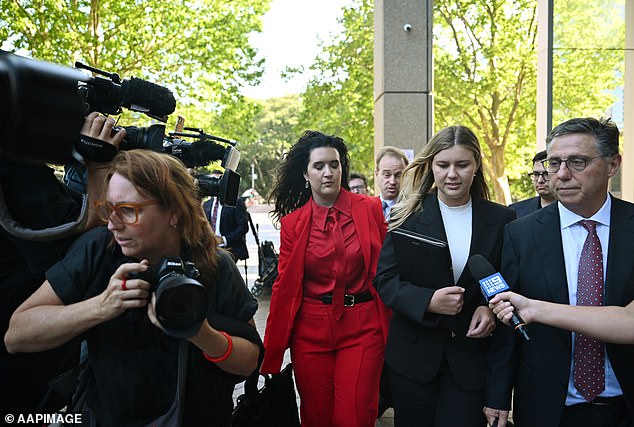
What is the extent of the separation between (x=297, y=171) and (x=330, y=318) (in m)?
1.27

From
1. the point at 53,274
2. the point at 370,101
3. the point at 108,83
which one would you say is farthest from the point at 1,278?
the point at 370,101

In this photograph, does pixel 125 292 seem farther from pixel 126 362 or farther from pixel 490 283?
pixel 490 283

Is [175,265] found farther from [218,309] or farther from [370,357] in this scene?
[370,357]

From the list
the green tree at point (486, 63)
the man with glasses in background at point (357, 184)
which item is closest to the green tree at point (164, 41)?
the green tree at point (486, 63)

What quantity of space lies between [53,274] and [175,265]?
571 millimetres

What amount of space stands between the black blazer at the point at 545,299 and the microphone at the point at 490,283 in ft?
0.69

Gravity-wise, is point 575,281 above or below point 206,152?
below

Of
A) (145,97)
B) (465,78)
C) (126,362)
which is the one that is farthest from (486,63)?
(126,362)

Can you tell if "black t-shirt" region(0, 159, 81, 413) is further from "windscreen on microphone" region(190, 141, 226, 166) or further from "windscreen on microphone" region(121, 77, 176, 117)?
"windscreen on microphone" region(190, 141, 226, 166)

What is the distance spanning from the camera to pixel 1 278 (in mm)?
2477

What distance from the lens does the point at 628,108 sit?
9.08m

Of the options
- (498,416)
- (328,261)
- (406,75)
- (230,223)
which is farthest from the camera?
(406,75)

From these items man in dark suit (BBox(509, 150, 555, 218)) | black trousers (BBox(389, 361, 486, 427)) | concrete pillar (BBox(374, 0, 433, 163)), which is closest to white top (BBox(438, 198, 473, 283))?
black trousers (BBox(389, 361, 486, 427))

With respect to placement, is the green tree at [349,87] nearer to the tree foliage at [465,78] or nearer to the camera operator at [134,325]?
the tree foliage at [465,78]
